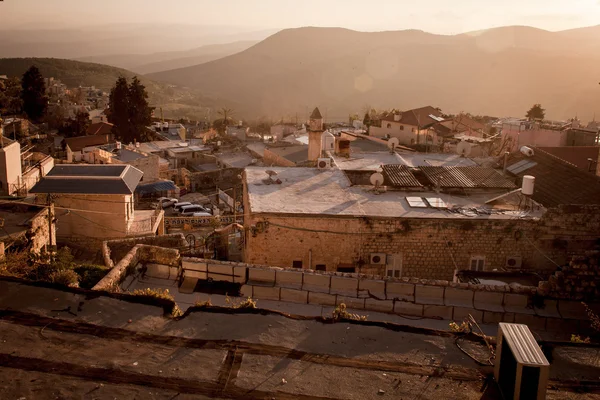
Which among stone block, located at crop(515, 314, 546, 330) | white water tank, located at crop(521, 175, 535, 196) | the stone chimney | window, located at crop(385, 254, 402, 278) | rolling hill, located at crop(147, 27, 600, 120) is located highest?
rolling hill, located at crop(147, 27, 600, 120)

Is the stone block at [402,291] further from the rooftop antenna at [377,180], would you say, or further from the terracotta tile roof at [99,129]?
the terracotta tile roof at [99,129]

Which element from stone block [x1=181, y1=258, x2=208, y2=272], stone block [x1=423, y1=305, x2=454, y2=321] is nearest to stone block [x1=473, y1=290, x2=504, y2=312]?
stone block [x1=423, y1=305, x2=454, y2=321]

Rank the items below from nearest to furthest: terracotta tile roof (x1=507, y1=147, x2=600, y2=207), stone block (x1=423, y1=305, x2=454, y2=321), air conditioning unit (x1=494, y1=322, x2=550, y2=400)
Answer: air conditioning unit (x1=494, y1=322, x2=550, y2=400) → stone block (x1=423, y1=305, x2=454, y2=321) → terracotta tile roof (x1=507, y1=147, x2=600, y2=207)

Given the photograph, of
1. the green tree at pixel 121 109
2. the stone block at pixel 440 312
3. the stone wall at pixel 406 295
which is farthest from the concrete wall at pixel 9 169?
the green tree at pixel 121 109

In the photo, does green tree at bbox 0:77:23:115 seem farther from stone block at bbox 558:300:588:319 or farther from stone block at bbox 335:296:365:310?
stone block at bbox 558:300:588:319

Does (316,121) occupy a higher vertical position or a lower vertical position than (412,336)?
higher

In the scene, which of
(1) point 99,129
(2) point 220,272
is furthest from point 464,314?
(1) point 99,129

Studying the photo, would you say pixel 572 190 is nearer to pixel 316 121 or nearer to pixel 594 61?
pixel 316 121

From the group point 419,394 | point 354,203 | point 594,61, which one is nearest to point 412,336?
point 419,394
